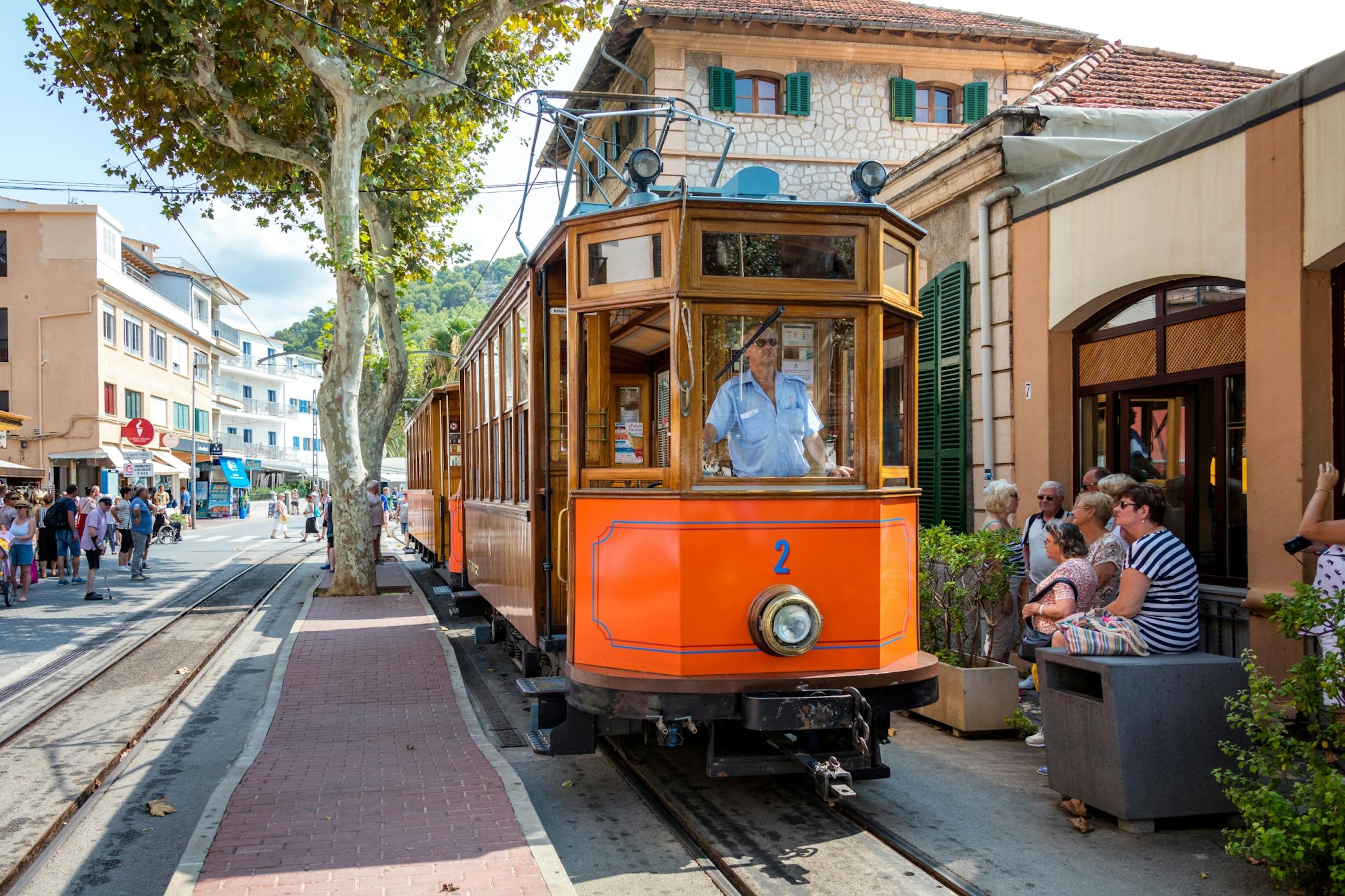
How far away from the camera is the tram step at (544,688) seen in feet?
19.7

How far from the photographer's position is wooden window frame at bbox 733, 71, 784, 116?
72.7 ft

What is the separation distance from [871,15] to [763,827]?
2028 cm

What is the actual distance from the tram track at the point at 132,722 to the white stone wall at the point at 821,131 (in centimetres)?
1183

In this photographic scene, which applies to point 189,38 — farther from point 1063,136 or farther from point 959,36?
point 959,36

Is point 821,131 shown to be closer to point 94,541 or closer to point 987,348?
point 987,348

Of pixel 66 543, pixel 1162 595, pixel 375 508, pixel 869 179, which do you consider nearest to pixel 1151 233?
pixel 869 179

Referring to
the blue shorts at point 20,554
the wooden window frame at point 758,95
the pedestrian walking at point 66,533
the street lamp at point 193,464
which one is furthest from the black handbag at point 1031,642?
the street lamp at point 193,464

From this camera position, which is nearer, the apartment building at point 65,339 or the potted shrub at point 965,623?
the potted shrub at point 965,623

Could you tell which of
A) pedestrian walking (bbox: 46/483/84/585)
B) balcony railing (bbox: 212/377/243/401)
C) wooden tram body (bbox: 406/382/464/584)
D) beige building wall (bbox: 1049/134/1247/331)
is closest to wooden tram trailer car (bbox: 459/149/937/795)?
beige building wall (bbox: 1049/134/1247/331)

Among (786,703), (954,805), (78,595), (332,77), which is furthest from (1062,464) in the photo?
(78,595)

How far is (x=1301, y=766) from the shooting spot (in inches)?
179

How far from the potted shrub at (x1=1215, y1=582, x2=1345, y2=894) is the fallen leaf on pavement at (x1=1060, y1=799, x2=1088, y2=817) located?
874mm

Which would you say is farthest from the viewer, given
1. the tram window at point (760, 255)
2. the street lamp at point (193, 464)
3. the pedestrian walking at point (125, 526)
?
the street lamp at point (193, 464)

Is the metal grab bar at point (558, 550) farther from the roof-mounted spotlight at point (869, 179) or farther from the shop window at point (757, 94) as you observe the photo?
the shop window at point (757, 94)
